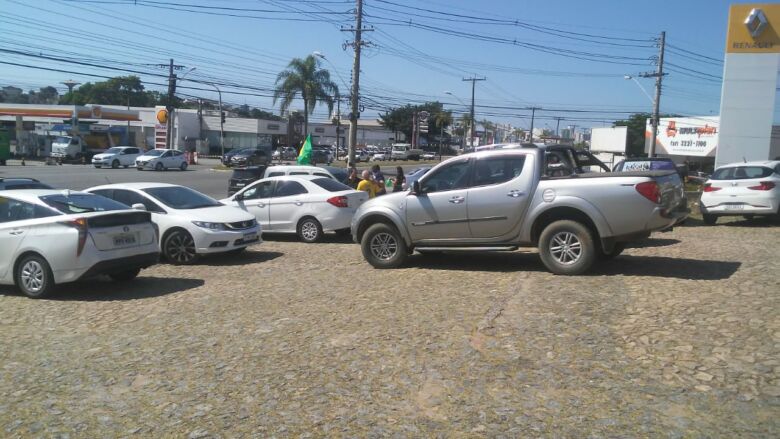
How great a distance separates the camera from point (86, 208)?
8.85 m

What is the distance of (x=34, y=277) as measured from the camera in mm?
8445

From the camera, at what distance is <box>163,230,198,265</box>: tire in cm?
1099

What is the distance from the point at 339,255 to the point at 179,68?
42.6m

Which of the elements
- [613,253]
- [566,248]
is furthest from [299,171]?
[566,248]

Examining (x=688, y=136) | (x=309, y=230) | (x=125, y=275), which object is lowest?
(x=125, y=275)

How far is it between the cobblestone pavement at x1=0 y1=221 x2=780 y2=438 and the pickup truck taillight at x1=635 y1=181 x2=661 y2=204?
3.37 feet

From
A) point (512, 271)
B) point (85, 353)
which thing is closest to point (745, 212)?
point (512, 271)

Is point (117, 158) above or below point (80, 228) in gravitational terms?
above

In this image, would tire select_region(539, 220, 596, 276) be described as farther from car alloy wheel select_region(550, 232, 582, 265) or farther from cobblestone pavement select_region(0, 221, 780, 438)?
cobblestone pavement select_region(0, 221, 780, 438)

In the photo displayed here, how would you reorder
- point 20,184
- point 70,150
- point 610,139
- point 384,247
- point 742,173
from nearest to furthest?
point 384,247 → point 20,184 → point 742,173 → point 70,150 → point 610,139

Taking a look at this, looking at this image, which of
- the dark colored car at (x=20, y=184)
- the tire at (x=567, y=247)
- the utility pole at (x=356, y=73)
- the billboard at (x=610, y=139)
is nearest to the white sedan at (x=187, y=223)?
the dark colored car at (x=20, y=184)

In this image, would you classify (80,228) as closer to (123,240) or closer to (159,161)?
(123,240)

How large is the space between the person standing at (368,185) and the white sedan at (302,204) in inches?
49.7

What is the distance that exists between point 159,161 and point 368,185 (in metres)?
34.2
